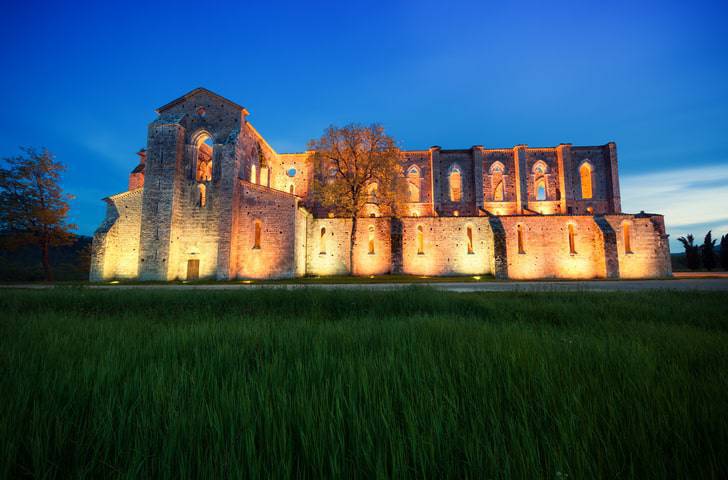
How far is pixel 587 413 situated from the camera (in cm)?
153

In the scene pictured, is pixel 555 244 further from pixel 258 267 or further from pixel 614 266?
pixel 258 267

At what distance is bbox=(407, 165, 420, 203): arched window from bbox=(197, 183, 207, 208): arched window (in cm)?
2370

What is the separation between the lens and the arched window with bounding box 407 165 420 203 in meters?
36.8

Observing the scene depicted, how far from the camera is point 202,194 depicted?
23359 millimetres

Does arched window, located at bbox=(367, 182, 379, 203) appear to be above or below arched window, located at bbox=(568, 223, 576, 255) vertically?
above

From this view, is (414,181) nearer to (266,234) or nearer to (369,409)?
(266,234)

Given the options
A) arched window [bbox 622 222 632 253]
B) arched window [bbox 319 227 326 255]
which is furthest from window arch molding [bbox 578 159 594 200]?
arched window [bbox 319 227 326 255]

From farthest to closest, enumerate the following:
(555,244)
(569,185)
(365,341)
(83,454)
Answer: (569,185) → (555,244) → (365,341) → (83,454)

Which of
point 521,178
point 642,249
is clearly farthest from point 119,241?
point 642,249

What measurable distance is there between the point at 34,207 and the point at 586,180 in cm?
5844

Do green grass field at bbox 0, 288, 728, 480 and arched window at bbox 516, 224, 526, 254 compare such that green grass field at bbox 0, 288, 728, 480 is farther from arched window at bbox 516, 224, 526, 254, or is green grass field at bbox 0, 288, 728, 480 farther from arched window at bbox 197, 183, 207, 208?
arched window at bbox 516, 224, 526, 254

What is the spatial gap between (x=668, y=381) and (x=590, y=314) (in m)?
4.32

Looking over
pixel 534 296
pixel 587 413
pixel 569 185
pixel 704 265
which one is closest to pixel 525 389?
pixel 587 413

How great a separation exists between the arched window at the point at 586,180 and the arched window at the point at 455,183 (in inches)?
603
